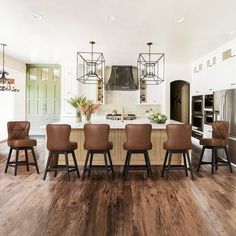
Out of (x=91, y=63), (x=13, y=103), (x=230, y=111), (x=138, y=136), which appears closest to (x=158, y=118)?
(x=138, y=136)

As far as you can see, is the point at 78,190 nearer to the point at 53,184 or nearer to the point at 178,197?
the point at 53,184

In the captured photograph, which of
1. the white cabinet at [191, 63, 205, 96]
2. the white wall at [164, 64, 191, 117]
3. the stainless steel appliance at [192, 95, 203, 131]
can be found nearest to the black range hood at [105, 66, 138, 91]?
the white wall at [164, 64, 191, 117]

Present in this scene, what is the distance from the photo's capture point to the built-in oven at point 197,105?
7.08 meters

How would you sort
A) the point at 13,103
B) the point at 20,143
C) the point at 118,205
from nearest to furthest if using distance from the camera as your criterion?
the point at 118,205
the point at 20,143
the point at 13,103

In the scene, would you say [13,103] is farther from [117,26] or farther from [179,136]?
[179,136]

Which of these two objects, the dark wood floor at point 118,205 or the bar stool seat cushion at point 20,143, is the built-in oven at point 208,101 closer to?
the dark wood floor at point 118,205

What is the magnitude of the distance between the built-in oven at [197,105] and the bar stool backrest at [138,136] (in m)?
3.61

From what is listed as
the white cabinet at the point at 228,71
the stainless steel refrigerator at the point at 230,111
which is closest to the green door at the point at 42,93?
the white cabinet at the point at 228,71

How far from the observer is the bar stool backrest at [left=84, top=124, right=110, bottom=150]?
4.04 meters

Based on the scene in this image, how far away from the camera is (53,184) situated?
391 cm

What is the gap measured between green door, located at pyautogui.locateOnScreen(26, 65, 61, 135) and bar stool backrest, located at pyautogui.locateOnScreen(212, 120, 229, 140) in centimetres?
608

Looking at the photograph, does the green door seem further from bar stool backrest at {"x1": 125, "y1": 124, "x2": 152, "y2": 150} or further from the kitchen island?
bar stool backrest at {"x1": 125, "y1": 124, "x2": 152, "y2": 150}

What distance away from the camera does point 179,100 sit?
8789 mm

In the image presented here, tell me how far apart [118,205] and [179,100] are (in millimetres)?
6402
